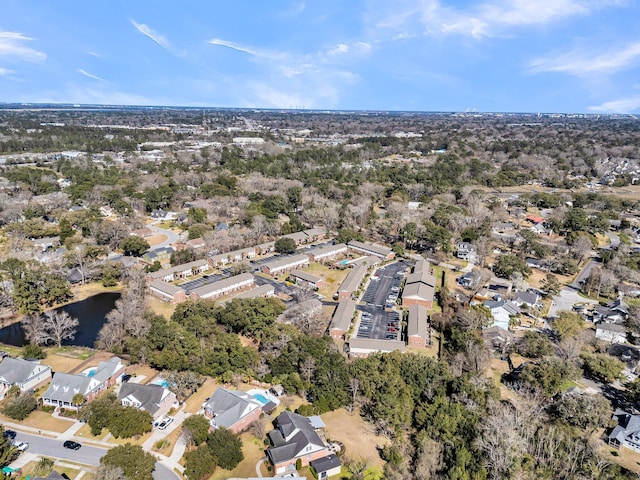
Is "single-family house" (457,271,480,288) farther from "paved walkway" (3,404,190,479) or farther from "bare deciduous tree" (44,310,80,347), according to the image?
"bare deciduous tree" (44,310,80,347)

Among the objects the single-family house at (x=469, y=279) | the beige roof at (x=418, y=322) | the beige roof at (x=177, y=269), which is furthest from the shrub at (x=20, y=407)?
the single-family house at (x=469, y=279)

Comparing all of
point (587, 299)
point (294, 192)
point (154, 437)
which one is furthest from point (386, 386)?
point (294, 192)

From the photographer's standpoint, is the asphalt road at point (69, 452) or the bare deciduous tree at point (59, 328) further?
the bare deciduous tree at point (59, 328)

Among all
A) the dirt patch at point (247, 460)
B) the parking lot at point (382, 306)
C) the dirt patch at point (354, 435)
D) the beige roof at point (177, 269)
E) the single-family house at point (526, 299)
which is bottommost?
the dirt patch at point (354, 435)

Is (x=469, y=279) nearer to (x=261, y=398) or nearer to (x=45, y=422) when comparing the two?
(x=261, y=398)

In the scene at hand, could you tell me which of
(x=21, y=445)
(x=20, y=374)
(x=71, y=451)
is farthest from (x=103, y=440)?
(x=20, y=374)

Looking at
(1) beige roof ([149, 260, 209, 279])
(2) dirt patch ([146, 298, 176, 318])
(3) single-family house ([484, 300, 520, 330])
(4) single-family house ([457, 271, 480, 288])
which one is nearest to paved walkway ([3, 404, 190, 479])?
(2) dirt patch ([146, 298, 176, 318])

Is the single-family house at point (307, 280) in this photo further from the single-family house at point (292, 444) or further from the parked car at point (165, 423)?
the parked car at point (165, 423)

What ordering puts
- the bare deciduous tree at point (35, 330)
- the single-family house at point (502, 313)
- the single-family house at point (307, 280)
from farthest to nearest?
the single-family house at point (307, 280)
the single-family house at point (502, 313)
the bare deciduous tree at point (35, 330)
